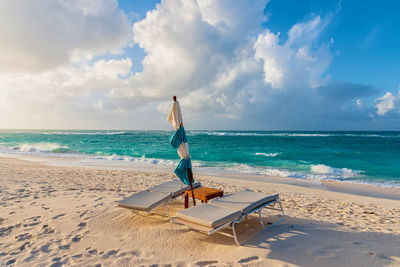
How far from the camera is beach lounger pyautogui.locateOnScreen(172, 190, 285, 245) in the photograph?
340 cm

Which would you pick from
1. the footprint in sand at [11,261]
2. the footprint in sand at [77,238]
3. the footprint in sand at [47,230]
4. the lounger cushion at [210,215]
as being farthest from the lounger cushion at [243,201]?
the footprint in sand at [11,261]

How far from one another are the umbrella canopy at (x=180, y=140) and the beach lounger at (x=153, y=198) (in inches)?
18.8

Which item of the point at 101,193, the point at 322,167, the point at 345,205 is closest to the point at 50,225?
the point at 101,193

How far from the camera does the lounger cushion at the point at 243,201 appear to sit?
386 centimetres

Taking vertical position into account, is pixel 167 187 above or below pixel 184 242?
above

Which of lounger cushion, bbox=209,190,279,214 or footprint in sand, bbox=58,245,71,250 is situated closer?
footprint in sand, bbox=58,245,71,250

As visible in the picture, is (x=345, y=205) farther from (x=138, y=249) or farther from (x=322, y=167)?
(x=322, y=167)

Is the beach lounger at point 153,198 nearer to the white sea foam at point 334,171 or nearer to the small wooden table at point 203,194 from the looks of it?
the small wooden table at point 203,194

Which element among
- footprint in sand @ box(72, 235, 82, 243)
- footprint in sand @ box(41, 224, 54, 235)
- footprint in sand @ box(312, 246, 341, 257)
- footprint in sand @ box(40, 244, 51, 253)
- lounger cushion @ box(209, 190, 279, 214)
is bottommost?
footprint in sand @ box(40, 244, 51, 253)

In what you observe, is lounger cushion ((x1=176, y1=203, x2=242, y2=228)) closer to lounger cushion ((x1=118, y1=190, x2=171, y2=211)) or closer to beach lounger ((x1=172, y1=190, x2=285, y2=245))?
beach lounger ((x1=172, y1=190, x2=285, y2=245))

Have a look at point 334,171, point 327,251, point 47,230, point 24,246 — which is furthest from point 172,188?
point 334,171

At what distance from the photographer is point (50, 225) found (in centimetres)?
438

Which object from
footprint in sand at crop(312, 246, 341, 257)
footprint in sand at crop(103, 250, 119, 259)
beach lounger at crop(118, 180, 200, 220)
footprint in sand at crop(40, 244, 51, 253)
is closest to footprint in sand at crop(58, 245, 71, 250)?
footprint in sand at crop(40, 244, 51, 253)

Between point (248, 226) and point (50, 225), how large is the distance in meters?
3.76
